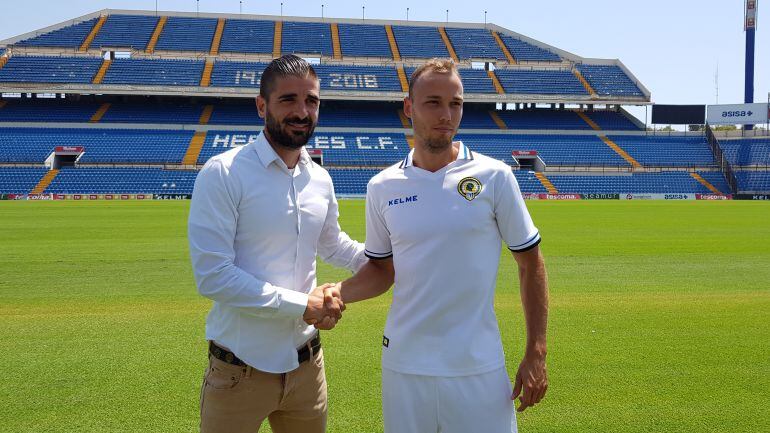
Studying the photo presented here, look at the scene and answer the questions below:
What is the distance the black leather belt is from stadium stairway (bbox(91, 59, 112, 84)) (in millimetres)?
52327

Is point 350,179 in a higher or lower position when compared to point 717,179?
higher

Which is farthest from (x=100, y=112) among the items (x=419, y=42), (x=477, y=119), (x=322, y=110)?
(x=477, y=119)

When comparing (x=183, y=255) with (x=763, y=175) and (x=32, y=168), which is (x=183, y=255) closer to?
(x=32, y=168)

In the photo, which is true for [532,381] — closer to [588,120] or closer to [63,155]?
[63,155]

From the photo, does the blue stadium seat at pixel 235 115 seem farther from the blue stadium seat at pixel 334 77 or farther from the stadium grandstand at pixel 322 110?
the blue stadium seat at pixel 334 77

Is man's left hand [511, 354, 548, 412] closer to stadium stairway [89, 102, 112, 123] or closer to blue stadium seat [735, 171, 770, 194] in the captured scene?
blue stadium seat [735, 171, 770, 194]

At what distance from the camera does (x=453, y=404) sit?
2535mm

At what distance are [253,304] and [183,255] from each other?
1027 cm

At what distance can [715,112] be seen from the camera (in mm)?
53562

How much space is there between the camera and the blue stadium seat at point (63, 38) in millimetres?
52500

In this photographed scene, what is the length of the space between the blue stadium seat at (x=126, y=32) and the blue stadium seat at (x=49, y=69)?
367 cm

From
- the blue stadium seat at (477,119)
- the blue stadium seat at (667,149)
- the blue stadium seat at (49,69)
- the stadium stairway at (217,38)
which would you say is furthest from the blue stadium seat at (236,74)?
the blue stadium seat at (667,149)

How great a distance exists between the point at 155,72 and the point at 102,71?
14.2 ft

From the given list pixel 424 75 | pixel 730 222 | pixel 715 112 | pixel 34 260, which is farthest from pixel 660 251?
pixel 715 112
